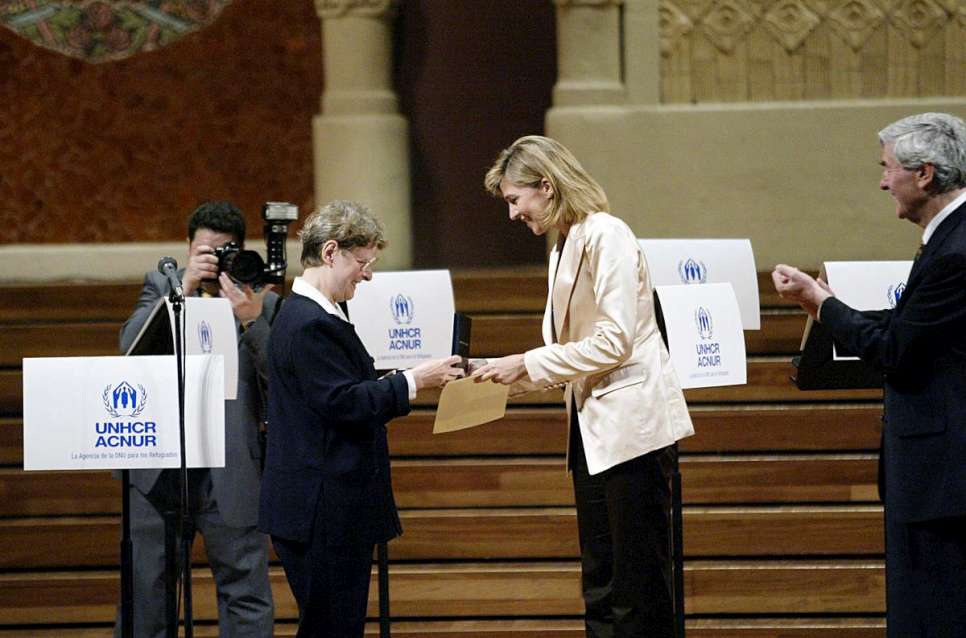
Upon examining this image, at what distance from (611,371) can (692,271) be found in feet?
2.11

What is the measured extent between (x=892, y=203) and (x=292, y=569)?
13.7 ft

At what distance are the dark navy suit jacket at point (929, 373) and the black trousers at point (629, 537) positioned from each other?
0.68 metres

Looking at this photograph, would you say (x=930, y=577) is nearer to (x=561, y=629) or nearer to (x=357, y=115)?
(x=561, y=629)

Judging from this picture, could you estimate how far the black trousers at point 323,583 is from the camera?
3.37 m

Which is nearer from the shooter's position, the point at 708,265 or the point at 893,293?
the point at 893,293

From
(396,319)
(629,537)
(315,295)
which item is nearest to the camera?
(315,295)

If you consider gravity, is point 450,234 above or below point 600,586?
above

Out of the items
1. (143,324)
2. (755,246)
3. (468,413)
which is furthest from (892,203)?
(143,324)

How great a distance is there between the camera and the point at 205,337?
3943 mm

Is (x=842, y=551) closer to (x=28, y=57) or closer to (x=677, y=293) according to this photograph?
(x=677, y=293)

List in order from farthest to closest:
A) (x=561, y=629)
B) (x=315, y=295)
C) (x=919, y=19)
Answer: (x=919, y=19)
(x=561, y=629)
(x=315, y=295)

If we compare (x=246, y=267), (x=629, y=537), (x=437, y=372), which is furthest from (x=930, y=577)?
(x=246, y=267)

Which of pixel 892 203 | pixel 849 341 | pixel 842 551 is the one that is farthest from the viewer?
pixel 892 203

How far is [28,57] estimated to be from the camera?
755 cm
